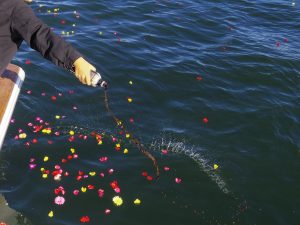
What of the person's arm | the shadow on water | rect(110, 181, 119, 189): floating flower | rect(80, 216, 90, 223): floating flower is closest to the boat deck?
the shadow on water

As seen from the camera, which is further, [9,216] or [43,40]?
[9,216]

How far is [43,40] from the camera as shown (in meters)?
4.34

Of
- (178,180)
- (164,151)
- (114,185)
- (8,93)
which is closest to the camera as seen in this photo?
(8,93)

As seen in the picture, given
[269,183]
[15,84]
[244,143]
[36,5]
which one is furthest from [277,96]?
[36,5]

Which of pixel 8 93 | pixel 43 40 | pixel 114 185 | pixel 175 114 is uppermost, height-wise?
pixel 43 40

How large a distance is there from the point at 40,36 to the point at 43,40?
5cm

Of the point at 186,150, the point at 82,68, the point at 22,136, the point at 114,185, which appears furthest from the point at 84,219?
the point at 82,68

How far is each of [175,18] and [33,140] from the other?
345 inches

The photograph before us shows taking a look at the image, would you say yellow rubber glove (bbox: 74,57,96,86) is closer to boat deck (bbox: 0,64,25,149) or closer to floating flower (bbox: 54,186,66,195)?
boat deck (bbox: 0,64,25,149)

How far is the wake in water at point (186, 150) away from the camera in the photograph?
8.84 m

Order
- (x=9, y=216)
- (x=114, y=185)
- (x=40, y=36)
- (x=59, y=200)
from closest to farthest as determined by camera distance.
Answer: (x=40, y=36), (x=9, y=216), (x=59, y=200), (x=114, y=185)

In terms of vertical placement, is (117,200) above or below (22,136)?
below

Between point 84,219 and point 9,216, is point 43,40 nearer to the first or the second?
point 84,219

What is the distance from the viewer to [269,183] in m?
8.70
